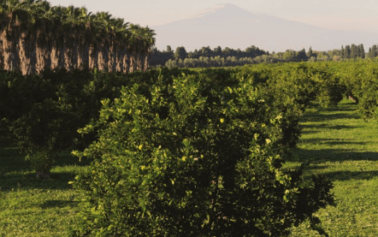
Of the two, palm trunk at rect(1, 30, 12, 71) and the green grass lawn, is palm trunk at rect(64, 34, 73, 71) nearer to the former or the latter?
palm trunk at rect(1, 30, 12, 71)

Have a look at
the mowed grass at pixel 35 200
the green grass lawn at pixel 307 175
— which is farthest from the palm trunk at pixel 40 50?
the mowed grass at pixel 35 200

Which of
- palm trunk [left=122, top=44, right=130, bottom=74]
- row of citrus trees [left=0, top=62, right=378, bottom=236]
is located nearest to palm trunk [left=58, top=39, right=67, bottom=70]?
palm trunk [left=122, top=44, right=130, bottom=74]

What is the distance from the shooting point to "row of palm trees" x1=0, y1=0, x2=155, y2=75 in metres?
79.6

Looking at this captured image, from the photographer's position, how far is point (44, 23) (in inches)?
3327

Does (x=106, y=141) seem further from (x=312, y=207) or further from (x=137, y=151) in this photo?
(x=312, y=207)

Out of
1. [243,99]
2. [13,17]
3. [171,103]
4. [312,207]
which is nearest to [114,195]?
[171,103]

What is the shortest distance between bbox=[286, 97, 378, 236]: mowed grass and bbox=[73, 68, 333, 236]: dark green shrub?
7.15 ft

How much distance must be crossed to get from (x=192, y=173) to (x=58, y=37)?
8481 cm

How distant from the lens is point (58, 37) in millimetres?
90875

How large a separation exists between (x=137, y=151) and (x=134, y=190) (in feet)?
3.37

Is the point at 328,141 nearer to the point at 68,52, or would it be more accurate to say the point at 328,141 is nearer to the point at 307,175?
the point at 307,175

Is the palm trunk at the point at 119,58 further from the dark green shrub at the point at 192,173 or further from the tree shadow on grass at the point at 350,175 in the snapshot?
the dark green shrub at the point at 192,173

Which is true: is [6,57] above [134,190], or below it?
above

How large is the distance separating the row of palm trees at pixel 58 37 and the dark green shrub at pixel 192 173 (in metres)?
68.4
